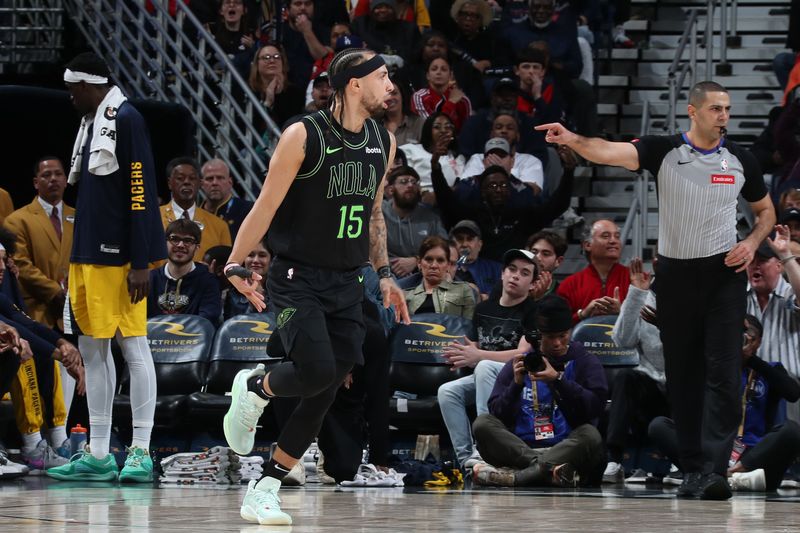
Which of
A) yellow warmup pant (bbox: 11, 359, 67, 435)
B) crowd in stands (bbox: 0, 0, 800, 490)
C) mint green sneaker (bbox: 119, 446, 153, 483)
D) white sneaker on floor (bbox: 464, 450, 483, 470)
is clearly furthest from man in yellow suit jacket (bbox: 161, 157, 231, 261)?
white sneaker on floor (bbox: 464, 450, 483, 470)

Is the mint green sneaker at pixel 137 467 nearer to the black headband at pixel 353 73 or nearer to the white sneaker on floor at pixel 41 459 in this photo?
the white sneaker on floor at pixel 41 459

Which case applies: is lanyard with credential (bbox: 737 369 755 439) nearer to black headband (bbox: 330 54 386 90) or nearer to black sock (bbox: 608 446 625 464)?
black sock (bbox: 608 446 625 464)

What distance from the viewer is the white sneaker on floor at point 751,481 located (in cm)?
828

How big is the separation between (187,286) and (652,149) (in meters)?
4.06

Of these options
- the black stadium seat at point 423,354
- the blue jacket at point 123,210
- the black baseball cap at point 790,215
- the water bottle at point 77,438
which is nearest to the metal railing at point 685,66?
the black baseball cap at point 790,215

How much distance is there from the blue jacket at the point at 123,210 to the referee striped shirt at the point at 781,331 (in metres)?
4.02

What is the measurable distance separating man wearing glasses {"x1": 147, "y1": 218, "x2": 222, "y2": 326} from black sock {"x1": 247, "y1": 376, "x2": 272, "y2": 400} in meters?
4.26

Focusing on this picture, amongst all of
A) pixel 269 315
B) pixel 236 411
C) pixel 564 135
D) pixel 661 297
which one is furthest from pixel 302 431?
pixel 269 315

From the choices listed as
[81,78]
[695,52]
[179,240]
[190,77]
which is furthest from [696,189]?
[190,77]

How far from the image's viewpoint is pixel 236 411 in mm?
5887

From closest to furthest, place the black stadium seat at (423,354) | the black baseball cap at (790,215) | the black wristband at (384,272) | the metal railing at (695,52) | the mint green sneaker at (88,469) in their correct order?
the black wristband at (384,272)
the mint green sneaker at (88,469)
the black baseball cap at (790,215)
the black stadium seat at (423,354)
the metal railing at (695,52)

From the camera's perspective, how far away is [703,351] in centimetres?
746

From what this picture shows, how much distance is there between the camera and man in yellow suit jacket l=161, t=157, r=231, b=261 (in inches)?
434

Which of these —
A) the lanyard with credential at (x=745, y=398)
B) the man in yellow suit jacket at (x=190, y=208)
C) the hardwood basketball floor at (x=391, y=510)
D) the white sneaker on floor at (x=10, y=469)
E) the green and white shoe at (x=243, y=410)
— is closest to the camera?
the hardwood basketball floor at (x=391, y=510)
